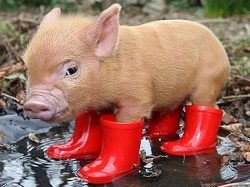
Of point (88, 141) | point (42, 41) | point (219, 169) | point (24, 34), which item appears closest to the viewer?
point (42, 41)

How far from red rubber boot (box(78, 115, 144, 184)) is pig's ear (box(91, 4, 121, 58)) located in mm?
368

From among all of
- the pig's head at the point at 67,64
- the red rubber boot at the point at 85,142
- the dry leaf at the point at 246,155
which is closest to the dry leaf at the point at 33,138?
the red rubber boot at the point at 85,142

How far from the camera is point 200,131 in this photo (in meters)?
3.34

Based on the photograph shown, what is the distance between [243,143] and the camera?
3.43 metres

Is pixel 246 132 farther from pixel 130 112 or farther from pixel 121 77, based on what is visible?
pixel 121 77

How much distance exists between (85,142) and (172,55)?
26.9 inches

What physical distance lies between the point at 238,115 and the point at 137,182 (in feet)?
4.57

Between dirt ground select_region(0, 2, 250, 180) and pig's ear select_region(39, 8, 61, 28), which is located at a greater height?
pig's ear select_region(39, 8, 61, 28)

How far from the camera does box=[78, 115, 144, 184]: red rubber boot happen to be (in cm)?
293

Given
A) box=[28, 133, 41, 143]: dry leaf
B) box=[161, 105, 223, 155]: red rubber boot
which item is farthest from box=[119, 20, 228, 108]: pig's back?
box=[28, 133, 41, 143]: dry leaf

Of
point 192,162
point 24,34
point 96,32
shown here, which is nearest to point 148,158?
point 192,162

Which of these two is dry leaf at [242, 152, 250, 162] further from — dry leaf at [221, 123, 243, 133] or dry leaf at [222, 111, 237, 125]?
dry leaf at [222, 111, 237, 125]

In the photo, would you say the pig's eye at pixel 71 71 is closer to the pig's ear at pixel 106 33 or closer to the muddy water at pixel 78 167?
the pig's ear at pixel 106 33

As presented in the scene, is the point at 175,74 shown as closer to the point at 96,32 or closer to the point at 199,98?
the point at 199,98
